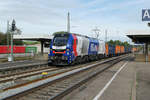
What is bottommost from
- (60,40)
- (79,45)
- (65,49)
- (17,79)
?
(17,79)

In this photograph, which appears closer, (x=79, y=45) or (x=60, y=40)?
(x=60, y=40)

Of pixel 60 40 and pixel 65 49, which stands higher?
pixel 60 40

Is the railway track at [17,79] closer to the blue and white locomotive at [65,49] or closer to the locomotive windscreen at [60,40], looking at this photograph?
the blue and white locomotive at [65,49]

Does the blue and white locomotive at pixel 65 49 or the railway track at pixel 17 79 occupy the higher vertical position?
the blue and white locomotive at pixel 65 49

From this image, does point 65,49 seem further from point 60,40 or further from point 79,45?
point 79,45

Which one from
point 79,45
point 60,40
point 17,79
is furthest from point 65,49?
point 17,79

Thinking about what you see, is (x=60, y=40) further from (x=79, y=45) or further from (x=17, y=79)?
(x=17, y=79)

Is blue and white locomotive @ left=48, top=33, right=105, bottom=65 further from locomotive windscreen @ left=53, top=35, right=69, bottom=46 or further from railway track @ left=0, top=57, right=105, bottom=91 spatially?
railway track @ left=0, top=57, right=105, bottom=91

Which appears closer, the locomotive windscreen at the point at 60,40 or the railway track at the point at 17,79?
the railway track at the point at 17,79

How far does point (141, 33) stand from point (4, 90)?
20.0 meters

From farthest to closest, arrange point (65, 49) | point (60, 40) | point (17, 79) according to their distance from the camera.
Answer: point (60, 40) < point (65, 49) < point (17, 79)

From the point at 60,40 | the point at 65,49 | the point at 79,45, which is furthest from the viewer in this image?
the point at 79,45

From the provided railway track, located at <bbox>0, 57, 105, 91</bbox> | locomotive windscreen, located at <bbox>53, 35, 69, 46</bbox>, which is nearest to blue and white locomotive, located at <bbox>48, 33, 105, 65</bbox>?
locomotive windscreen, located at <bbox>53, 35, 69, 46</bbox>

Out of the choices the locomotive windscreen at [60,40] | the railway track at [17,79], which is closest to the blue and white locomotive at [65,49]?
the locomotive windscreen at [60,40]
